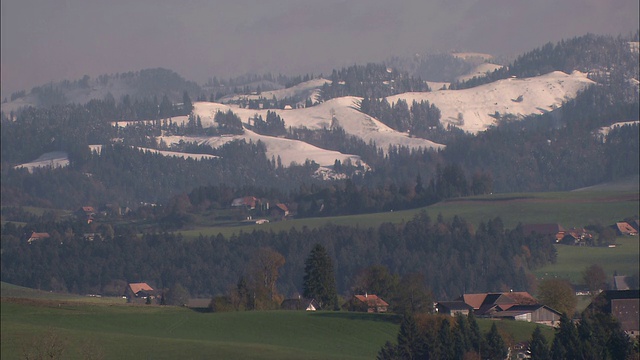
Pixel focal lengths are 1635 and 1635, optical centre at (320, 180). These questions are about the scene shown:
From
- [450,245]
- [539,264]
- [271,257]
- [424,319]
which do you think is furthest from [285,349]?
[450,245]

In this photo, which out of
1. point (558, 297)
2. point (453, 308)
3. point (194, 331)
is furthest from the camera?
point (558, 297)

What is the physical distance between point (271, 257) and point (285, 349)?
46.4 meters

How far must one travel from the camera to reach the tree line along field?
8394 centimetres

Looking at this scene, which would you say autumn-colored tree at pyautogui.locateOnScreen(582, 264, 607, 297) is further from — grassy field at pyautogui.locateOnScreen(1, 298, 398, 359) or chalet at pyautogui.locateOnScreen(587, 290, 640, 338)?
grassy field at pyautogui.locateOnScreen(1, 298, 398, 359)

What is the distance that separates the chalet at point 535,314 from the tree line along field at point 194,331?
8765 mm

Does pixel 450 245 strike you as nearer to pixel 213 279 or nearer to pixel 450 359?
pixel 213 279

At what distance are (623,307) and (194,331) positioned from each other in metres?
29.8

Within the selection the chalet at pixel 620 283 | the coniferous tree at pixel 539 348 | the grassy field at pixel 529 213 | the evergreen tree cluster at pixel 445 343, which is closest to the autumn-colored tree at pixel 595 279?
the chalet at pixel 620 283

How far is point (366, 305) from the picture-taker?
11181cm

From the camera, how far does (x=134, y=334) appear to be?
92.3 m

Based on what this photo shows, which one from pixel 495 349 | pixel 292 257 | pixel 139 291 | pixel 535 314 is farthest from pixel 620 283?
pixel 495 349

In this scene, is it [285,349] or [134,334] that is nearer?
[285,349]

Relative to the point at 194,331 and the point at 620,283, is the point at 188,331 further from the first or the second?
the point at 620,283

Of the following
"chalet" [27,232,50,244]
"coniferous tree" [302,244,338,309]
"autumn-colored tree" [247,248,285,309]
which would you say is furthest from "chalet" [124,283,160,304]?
"coniferous tree" [302,244,338,309]
